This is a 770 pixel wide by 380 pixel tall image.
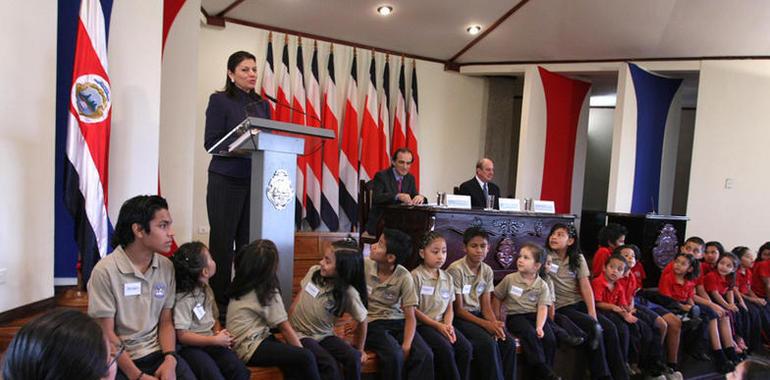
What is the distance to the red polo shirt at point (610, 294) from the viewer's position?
367 centimetres

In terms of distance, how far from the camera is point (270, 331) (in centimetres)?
249

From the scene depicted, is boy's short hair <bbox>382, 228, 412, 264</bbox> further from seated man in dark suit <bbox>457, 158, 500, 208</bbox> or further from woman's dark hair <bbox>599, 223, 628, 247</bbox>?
woman's dark hair <bbox>599, 223, 628, 247</bbox>

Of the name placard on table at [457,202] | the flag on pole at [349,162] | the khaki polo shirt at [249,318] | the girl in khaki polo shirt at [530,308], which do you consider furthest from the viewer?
the flag on pole at [349,162]

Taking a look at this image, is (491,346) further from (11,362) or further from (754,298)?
(754,298)

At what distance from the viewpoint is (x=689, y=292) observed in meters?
4.06

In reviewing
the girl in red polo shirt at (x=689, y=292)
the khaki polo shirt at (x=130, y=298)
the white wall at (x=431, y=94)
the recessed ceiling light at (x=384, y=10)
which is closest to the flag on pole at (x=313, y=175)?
the white wall at (x=431, y=94)

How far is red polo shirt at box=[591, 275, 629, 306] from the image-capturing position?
12.0 feet

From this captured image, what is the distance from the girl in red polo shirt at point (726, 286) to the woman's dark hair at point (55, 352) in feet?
14.9

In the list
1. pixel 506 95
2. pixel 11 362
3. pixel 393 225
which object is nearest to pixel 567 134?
pixel 506 95

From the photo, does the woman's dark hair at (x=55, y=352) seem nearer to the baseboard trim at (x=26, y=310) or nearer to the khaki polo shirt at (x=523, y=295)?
the baseboard trim at (x=26, y=310)

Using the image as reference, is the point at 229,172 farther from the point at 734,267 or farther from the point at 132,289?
the point at 734,267

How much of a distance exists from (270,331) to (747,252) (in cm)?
427

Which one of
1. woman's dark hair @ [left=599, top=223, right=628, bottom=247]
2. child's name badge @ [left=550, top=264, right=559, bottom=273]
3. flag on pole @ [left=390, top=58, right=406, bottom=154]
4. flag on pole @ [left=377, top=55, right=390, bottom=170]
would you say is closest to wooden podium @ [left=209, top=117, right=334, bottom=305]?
child's name badge @ [left=550, top=264, right=559, bottom=273]

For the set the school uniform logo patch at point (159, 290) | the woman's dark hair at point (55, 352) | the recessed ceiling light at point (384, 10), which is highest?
the recessed ceiling light at point (384, 10)
